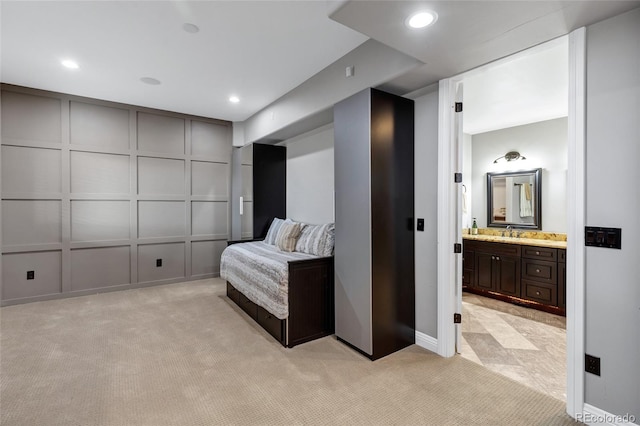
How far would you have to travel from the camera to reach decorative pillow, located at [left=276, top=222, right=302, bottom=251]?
3662mm

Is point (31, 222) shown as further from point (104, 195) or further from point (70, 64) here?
point (70, 64)

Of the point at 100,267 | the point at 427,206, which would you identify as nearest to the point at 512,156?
the point at 427,206

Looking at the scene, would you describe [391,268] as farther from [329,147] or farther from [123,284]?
[123,284]

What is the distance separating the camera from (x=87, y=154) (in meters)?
4.24

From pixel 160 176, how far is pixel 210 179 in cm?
76

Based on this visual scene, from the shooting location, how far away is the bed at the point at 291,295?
2.75 meters

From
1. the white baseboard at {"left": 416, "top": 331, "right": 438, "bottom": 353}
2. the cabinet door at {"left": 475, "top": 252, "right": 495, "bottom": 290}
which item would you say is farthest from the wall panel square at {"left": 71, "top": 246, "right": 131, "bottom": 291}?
the cabinet door at {"left": 475, "top": 252, "right": 495, "bottom": 290}

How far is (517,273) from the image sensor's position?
3.92 m

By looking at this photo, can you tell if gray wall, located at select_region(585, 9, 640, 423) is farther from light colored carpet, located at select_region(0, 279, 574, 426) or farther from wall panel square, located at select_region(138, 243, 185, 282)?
wall panel square, located at select_region(138, 243, 185, 282)

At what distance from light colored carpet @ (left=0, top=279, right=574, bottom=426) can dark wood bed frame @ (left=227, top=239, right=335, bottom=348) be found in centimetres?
11

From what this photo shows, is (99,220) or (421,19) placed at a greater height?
(421,19)

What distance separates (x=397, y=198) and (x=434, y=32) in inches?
50.6

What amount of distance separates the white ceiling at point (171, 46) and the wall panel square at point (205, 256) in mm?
2372

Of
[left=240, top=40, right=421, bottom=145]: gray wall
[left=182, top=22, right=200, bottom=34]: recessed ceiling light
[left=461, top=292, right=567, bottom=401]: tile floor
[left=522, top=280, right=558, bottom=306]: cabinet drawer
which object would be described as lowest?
[left=461, top=292, right=567, bottom=401]: tile floor
